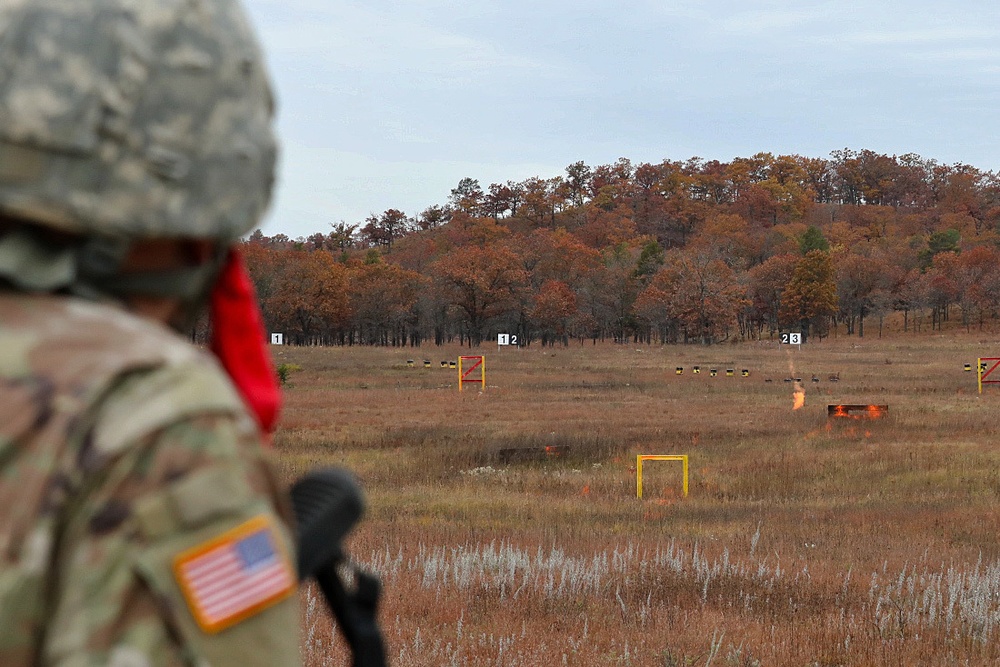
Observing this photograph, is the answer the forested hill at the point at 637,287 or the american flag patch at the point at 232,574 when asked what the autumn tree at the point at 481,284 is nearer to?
the forested hill at the point at 637,287

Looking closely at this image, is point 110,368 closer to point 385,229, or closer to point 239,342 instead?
point 239,342

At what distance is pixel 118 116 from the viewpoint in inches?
43.4

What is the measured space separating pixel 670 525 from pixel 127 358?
13669 mm

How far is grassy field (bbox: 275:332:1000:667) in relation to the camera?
292 inches

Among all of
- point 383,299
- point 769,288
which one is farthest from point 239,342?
point 769,288

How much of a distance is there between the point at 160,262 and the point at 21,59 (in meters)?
0.23

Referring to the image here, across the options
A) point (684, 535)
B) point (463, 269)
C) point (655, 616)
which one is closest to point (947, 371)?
point (684, 535)

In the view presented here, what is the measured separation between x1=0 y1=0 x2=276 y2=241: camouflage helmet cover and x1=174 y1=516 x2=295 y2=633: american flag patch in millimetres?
327

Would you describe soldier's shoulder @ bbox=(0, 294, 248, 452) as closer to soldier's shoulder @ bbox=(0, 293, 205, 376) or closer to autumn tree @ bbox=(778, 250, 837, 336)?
soldier's shoulder @ bbox=(0, 293, 205, 376)

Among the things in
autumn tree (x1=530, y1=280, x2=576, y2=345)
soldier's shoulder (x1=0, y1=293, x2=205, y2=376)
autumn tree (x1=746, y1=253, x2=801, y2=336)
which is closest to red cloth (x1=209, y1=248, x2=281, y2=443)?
soldier's shoulder (x1=0, y1=293, x2=205, y2=376)

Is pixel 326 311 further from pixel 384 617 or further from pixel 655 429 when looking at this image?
pixel 384 617

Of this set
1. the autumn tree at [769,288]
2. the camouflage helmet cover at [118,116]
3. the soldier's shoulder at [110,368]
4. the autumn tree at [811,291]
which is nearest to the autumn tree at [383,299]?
the autumn tree at [769,288]

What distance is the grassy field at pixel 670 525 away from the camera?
741cm

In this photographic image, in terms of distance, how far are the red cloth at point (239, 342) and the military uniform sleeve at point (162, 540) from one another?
10.4 inches
